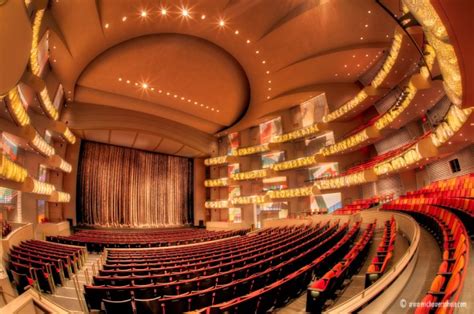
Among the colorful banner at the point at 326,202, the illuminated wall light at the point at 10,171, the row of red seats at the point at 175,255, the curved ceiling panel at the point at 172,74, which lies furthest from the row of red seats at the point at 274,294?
the colorful banner at the point at 326,202

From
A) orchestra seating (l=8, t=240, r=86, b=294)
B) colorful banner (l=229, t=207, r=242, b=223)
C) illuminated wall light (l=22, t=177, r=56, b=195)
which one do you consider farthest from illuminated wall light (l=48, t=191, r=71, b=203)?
colorful banner (l=229, t=207, r=242, b=223)

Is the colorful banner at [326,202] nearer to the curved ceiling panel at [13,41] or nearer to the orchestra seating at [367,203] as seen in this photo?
the orchestra seating at [367,203]

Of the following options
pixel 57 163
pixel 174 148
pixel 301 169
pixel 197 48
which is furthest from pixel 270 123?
pixel 57 163

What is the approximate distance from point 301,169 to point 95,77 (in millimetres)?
17669

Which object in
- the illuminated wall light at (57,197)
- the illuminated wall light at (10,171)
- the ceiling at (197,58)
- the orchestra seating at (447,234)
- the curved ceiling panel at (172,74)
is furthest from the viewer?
the curved ceiling panel at (172,74)

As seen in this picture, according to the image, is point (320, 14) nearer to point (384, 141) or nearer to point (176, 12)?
point (176, 12)

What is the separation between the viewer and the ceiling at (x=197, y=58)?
13.3 m

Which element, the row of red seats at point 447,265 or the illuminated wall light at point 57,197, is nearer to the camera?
the row of red seats at point 447,265

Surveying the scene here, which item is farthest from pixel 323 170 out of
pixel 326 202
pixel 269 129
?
pixel 269 129

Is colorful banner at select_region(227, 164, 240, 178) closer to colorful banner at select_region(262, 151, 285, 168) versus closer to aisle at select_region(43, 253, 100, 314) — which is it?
colorful banner at select_region(262, 151, 285, 168)

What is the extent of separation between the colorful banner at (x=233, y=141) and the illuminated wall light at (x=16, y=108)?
60.1 ft

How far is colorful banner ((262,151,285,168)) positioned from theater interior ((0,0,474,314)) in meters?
0.14

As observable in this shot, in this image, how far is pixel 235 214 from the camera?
2677 centimetres

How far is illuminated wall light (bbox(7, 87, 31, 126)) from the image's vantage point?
30.8 ft
